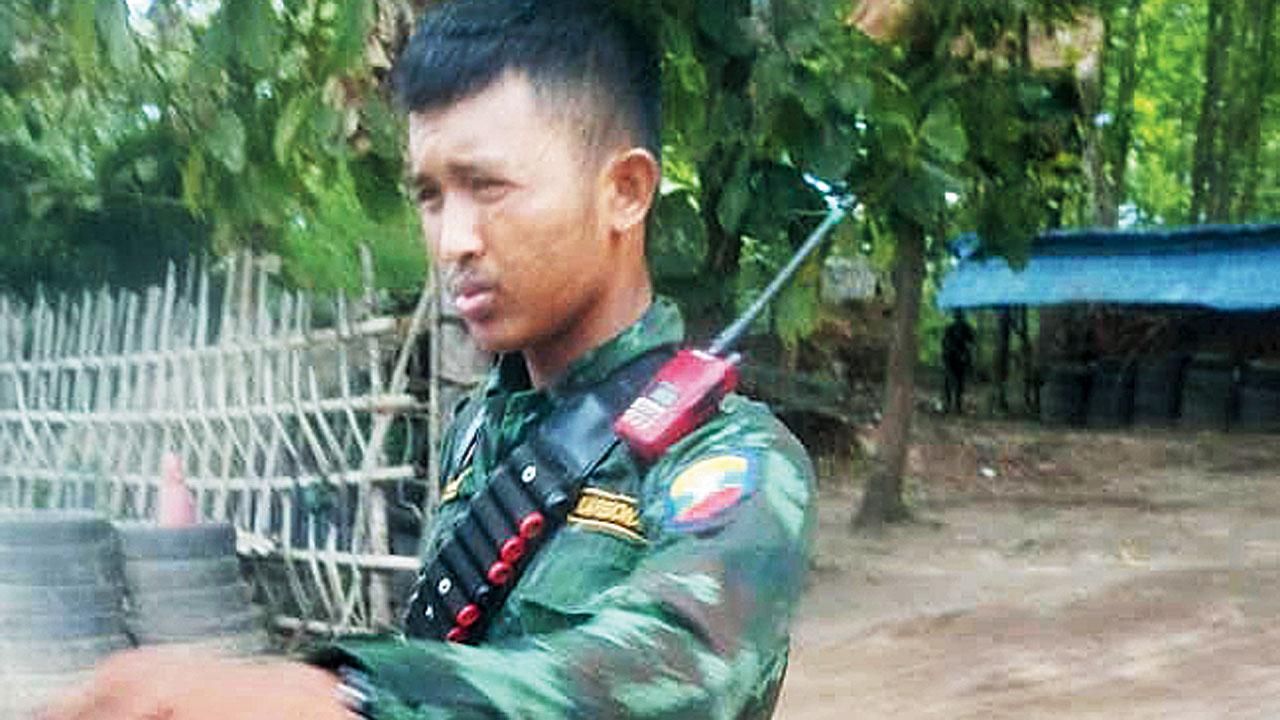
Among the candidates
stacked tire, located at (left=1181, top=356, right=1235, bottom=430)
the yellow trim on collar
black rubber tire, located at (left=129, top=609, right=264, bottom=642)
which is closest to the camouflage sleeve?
the yellow trim on collar

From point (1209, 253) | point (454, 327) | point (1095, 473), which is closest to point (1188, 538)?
point (1095, 473)

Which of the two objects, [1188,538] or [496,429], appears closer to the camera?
[496,429]

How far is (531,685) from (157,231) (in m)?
3.89

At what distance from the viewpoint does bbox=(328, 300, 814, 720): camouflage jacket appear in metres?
0.64

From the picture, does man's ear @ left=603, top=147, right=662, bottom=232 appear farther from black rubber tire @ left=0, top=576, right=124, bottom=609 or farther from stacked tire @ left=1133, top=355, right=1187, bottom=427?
stacked tire @ left=1133, top=355, right=1187, bottom=427

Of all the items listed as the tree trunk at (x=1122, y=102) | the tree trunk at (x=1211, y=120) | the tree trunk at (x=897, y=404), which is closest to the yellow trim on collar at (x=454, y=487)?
the tree trunk at (x=897, y=404)

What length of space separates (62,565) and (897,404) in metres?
8.33

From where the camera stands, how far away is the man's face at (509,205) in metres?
0.92

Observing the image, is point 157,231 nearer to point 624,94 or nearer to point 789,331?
point 789,331

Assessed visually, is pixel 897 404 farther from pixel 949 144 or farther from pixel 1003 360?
pixel 1003 360

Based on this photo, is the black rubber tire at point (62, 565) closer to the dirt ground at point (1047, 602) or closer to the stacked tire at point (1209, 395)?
the dirt ground at point (1047, 602)

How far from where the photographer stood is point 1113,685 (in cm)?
610

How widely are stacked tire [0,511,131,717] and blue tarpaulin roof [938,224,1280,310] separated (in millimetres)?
12533

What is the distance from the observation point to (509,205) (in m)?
0.91
